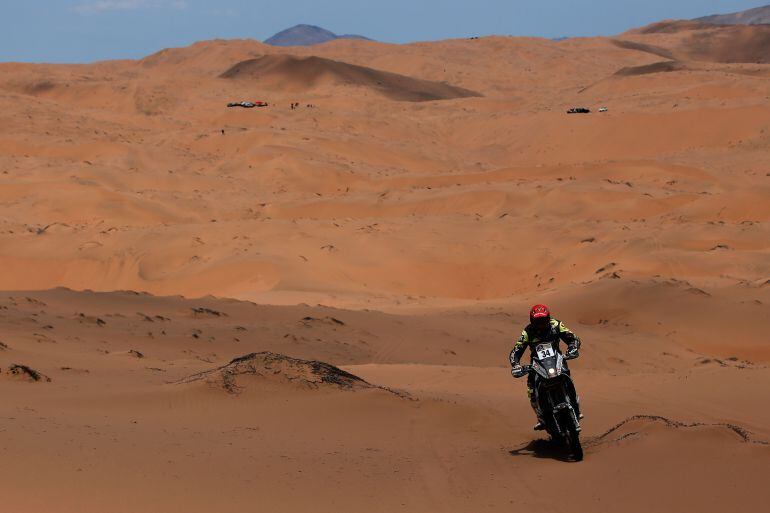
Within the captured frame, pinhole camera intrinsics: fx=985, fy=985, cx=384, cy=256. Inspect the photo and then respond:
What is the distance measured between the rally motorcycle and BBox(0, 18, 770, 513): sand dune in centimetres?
16

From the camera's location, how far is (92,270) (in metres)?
21.8

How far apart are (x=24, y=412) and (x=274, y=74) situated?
63373 mm

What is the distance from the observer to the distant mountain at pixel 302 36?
191 meters

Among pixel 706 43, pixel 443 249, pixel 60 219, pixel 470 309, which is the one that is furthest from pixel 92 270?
pixel 706 43

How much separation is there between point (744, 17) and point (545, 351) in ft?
486

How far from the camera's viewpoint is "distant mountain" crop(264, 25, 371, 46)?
19100 centimetres

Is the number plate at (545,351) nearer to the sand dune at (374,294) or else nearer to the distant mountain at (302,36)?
the sand dune at (374,294)

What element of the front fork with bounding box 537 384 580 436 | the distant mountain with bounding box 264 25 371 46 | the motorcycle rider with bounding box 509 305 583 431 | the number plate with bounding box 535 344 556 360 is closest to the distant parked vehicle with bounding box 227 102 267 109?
the motorcycle rider with bounding box 509 305 583 431

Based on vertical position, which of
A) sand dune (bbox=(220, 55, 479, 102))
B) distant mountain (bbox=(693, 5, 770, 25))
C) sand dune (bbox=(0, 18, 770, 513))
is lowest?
sand dune (bbox=(0, 18, 770, 513))

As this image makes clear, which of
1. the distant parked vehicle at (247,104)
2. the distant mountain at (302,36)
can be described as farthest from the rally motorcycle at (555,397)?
the distant mountain at (302,36)

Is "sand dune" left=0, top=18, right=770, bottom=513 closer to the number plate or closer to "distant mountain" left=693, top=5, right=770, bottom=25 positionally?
the number plate

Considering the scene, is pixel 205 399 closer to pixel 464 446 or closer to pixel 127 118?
pixel 464 446

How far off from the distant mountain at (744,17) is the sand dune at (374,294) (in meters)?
89.2

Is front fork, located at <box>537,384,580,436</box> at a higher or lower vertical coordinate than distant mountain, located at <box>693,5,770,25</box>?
lower
